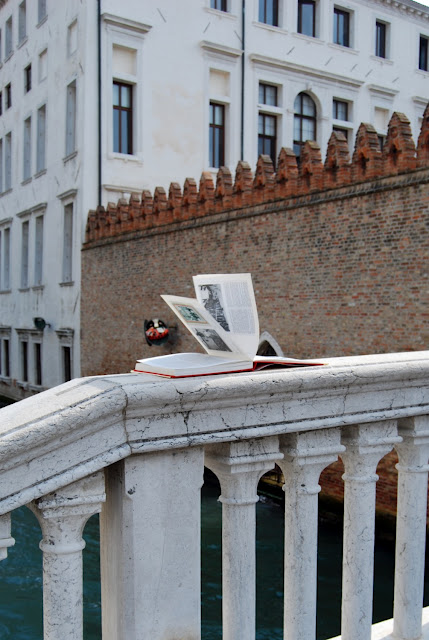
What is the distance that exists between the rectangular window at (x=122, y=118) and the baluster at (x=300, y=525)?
13.7 meters

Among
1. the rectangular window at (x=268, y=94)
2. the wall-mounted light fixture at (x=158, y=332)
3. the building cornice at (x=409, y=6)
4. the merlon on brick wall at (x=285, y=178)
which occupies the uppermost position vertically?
the building cornice at (x=409, y=6)

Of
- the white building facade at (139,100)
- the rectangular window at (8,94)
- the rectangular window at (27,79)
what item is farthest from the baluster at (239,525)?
the rectangular window at (8,94)

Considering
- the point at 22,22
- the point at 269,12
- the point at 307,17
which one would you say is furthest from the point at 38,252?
the point at 307,17

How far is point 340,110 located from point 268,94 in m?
2.40

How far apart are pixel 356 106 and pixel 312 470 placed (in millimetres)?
17777

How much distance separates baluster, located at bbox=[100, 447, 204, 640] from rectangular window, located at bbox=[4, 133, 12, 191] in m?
19.0

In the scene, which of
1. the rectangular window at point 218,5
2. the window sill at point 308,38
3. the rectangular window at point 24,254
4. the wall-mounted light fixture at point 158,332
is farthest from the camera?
the rectangular window at point 24,254

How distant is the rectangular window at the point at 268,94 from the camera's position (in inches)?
649

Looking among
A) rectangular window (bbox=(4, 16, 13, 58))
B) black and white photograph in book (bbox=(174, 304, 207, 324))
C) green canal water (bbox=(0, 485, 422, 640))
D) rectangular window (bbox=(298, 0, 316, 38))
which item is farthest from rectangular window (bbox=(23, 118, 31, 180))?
black and white photograph in book (bbox=(174, 304, 207, 324))

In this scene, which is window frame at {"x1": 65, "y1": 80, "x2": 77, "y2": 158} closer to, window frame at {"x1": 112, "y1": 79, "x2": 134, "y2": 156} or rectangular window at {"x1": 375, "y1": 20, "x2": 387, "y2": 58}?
window frame at {"x1": 112, "y1": 79, "x2": 134, "y2": 156}

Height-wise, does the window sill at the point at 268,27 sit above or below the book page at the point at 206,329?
above

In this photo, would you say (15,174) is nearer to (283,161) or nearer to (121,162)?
(121,162)

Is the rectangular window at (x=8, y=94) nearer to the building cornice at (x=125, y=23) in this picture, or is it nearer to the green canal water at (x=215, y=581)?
the building cornice at (x=125, y=23)

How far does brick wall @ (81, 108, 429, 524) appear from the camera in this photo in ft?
25.6
